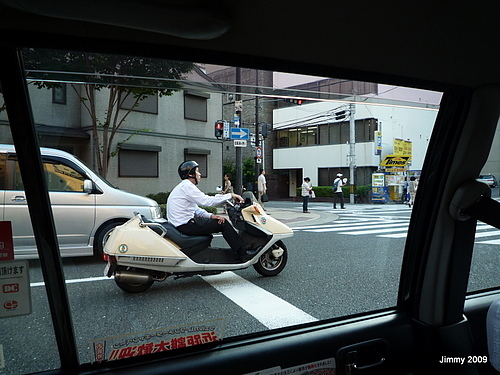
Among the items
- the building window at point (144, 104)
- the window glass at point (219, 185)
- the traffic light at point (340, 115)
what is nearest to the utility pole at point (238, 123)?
the window glass at point (219, 185)

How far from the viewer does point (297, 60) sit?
4.77 ft

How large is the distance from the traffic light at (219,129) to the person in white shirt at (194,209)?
0.69 feet

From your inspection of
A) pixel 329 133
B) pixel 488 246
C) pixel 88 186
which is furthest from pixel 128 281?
pixel 488 246

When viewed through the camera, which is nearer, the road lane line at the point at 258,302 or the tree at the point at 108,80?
the tree at the point at 108,80

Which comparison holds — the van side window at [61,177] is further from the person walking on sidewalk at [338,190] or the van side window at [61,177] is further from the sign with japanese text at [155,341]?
the person walking on sidewalk at [338,190]

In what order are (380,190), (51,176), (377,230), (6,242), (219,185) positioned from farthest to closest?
(377,230)
(380,190)
(219,185)
(51,176)
(6,242)

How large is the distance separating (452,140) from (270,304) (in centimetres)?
130

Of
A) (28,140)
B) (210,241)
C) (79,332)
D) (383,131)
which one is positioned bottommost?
(79,332)

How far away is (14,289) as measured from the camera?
121 cm

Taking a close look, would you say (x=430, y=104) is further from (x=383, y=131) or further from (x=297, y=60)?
(x=297, y=60)

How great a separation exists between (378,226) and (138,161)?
179cm

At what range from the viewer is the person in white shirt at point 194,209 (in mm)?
1742

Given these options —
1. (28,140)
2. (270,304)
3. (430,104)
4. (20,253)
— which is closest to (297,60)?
(430,104)

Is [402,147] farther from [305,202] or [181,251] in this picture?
[181,251]
